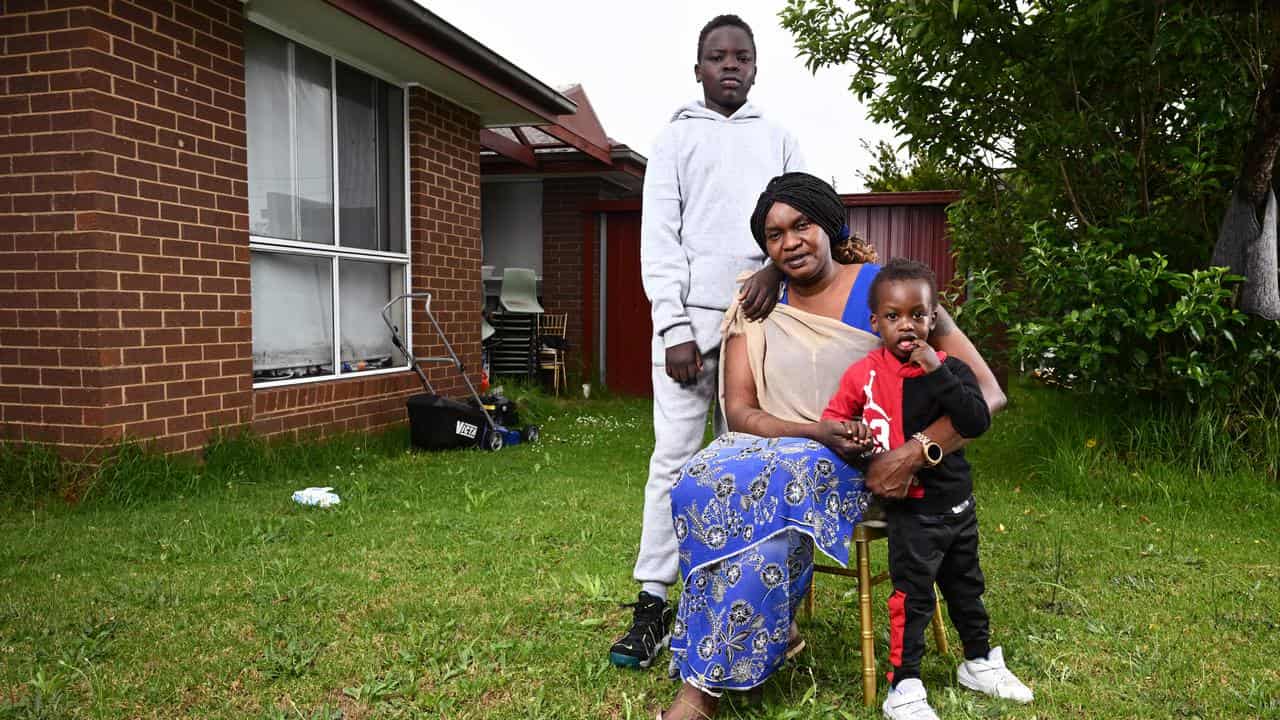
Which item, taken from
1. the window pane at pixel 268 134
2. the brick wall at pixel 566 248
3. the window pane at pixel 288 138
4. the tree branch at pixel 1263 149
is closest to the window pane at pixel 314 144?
the window pane at pixel 288 138

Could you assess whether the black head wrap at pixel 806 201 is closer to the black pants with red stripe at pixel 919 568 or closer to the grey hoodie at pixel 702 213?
the grey hoodie at pixel 702 213

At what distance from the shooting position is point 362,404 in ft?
22.3

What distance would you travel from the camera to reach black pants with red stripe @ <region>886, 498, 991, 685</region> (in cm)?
227

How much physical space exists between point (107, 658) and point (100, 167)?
2908mm

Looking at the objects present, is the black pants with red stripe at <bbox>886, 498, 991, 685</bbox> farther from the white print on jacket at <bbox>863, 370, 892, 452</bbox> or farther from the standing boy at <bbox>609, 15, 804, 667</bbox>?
the standing boy at <bbox>609, 15, 804, 667</bbox>

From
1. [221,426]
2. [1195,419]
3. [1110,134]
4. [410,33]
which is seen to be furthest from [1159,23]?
[221,426]

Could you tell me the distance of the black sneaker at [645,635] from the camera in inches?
106

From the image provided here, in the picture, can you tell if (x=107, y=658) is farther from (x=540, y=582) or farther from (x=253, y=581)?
(x=540, y=582)

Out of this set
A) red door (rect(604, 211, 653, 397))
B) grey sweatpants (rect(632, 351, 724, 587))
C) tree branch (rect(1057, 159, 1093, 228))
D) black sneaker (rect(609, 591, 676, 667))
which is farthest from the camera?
red door (rect(604, 211, 653, 397))

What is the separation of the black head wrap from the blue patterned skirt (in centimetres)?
63

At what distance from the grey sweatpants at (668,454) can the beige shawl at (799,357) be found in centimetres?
32

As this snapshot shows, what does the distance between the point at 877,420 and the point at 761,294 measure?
1.55 ft

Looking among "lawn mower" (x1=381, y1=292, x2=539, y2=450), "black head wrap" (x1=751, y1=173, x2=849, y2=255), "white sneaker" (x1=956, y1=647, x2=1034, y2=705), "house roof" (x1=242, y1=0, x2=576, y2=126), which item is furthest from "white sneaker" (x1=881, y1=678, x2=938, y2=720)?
"house roof" (x1=242, y1=0, x2=576, y2=126)

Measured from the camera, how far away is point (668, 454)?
111 inches
